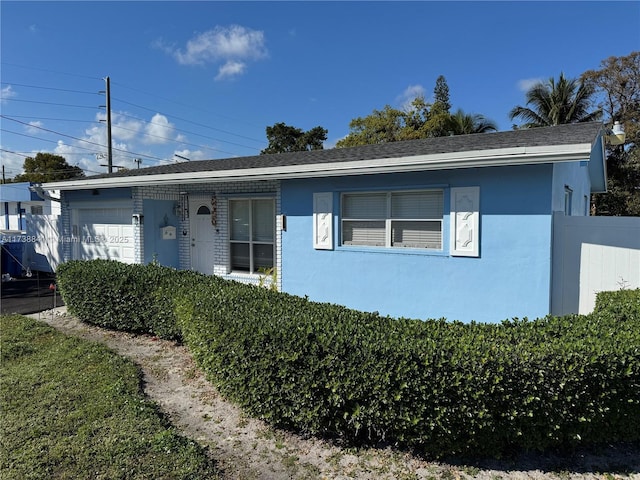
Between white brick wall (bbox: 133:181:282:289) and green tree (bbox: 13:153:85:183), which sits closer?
white brick wall (bbox: 133:181:282:289)

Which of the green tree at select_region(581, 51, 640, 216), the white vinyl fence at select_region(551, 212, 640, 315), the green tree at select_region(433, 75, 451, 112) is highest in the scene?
the green tree at select_region(433, 75, 451, 112)

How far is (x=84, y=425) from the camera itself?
342 centimetres

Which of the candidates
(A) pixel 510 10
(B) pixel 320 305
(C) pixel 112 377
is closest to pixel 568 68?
(A) pixel 510 10

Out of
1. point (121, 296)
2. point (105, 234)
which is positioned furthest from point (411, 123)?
point (121, 296)

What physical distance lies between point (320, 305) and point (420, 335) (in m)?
1.26

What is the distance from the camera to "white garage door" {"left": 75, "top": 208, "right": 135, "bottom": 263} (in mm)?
10352

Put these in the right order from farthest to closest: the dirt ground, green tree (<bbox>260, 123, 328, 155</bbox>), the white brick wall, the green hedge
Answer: green tree (<bbox>260, 123, 328, 155</bbox>) → the white brick wall → the dirt ground → the green hedge

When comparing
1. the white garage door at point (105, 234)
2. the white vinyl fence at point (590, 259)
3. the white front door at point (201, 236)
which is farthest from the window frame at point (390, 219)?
the white garage door at point (105, 234)

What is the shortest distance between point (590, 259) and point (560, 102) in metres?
23.8

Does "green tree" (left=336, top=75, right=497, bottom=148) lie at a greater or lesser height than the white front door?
greater

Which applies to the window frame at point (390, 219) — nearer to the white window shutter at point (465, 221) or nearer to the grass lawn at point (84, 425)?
the white window shutter at point (465, 221)

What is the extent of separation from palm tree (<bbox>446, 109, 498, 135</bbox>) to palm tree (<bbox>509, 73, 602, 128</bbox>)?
3153 mm

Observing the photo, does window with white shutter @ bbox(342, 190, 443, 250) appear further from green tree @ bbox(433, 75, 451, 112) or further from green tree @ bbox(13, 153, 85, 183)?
green tree @ bbox(13, 153, 85, 183)

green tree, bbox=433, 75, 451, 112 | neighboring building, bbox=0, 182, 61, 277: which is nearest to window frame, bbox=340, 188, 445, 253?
neighboring building, bbox=0, 182, 61, 277
